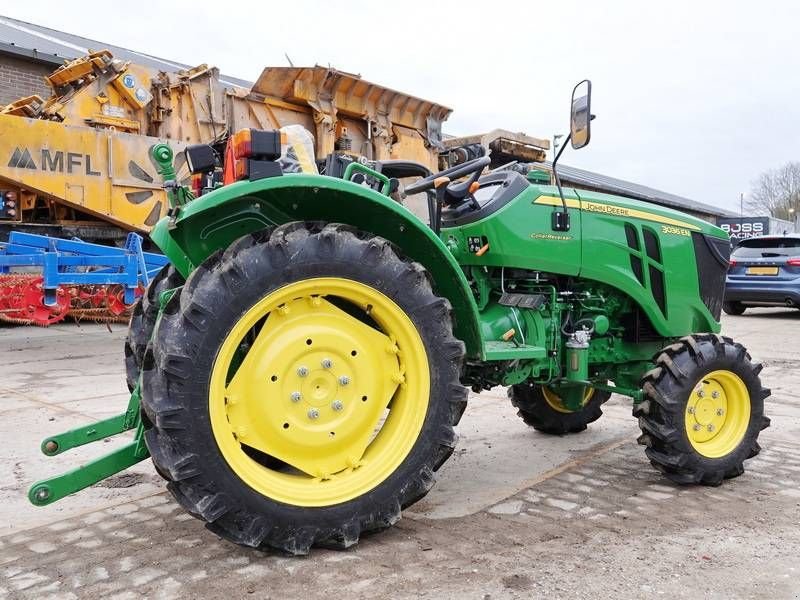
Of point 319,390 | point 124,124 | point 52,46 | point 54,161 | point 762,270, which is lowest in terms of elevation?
point 319,390

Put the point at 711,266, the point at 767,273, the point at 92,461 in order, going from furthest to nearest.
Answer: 1. the point at 767,273
2. the point at 711,266
3. the point at 92,461

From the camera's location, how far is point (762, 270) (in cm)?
1249

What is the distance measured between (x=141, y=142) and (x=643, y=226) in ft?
23.3

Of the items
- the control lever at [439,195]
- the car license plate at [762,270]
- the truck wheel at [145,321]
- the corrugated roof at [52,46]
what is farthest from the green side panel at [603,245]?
the car license plate at [762,270]

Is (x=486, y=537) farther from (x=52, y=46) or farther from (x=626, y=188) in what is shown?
(x=626, y=188)

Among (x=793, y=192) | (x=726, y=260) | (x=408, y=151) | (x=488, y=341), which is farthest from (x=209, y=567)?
(x=793, y=192)

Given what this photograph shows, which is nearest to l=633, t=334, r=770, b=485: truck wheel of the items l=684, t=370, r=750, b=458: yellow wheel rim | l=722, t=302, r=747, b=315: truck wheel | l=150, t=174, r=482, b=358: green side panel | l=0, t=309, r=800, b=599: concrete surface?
l=684, t=370, r=750, b=458: yellow wheel rim

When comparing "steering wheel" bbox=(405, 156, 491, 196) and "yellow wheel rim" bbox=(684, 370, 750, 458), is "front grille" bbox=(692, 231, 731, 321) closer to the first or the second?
"yellow wheel rim" bbox=(684, 370, 750, 458)

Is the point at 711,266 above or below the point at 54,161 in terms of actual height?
below

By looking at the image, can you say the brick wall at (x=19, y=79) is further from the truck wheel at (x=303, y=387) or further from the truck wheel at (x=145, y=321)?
the truck wheel at (x=303, y=387)

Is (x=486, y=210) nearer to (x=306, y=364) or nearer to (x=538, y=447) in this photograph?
(x=306, y=364)

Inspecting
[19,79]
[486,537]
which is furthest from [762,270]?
[19,79]

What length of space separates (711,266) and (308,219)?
2.55 m

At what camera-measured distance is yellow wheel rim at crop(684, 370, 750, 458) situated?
140 inches
